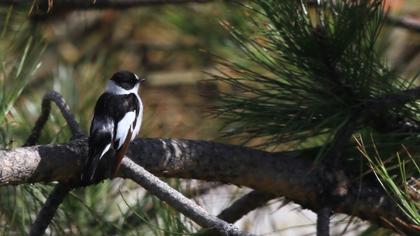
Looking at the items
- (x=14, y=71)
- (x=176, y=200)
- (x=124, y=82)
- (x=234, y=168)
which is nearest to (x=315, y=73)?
(x=234, y=168)

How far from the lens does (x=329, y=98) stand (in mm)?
1432

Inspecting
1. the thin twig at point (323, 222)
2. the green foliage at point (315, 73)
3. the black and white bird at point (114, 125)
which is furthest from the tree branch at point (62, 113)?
the thin twig at point (323, 222)

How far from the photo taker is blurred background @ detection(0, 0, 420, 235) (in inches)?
62.0

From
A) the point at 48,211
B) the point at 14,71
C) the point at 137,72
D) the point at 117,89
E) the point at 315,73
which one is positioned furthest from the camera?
the point at 137,72

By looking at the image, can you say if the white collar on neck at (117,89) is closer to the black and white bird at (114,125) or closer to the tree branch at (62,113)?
the black and white bird at (114,125)

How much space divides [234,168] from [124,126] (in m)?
0.29

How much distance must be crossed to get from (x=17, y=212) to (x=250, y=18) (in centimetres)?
48

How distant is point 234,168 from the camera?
139 centimetres

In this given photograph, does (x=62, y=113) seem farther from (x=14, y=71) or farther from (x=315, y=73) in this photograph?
(x=315, y=73)

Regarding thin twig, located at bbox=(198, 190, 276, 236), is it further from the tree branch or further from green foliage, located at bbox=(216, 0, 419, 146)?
the tree branch

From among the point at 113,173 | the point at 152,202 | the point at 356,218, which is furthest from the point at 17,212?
the point at 356,218

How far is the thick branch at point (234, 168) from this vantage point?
1.28 metres

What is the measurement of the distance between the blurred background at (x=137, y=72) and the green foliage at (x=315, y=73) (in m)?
0.06

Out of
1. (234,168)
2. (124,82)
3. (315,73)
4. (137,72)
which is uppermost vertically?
(315,73)
